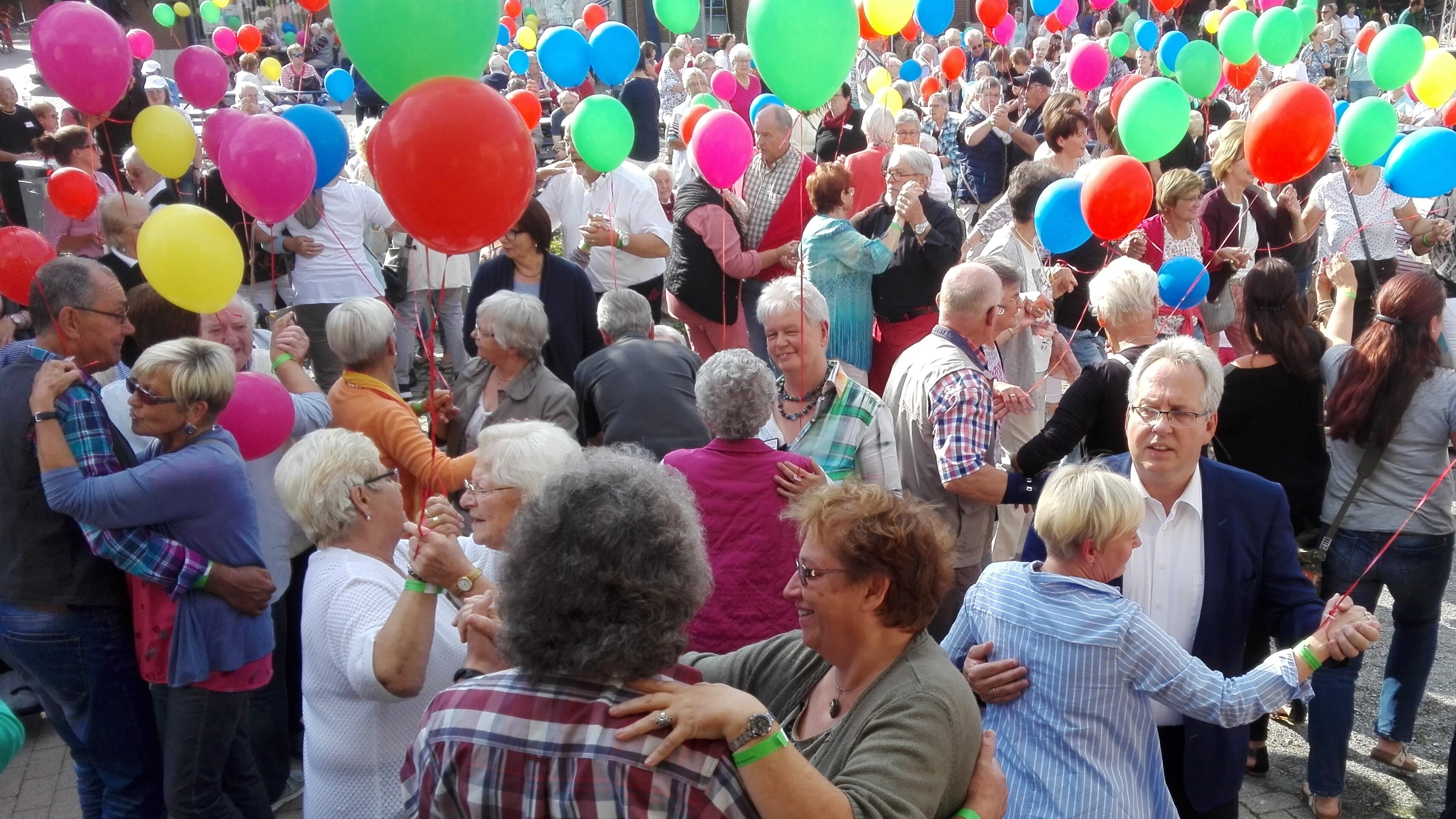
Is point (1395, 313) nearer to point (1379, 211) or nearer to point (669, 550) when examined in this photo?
point (669, 550)

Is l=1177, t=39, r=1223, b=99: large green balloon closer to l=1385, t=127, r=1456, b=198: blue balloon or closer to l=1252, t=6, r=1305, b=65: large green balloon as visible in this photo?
l=1252, t=6, r=1305, b=65: large green balloon

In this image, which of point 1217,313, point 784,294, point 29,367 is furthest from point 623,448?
point 1217,313

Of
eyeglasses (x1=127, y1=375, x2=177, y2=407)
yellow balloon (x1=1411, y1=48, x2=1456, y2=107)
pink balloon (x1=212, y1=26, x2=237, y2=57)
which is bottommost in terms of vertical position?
eyeglasses (x1=127, y1=375, x2=177, y2=407)

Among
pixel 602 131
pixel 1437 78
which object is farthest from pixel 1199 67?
pixel 602 131

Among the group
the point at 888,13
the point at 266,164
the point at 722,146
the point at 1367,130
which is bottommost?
the point at 266,164

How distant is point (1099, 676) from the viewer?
198 cm

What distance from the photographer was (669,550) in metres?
1.46

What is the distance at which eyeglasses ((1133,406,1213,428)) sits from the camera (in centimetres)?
243

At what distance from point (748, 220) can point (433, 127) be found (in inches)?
128

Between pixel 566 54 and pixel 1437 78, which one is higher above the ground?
pixel 1437 78

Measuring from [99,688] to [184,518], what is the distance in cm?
51

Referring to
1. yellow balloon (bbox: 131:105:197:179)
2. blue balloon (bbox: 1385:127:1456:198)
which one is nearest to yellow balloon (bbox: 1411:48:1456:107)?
blue balloon (bbox: 1385:127:1456:198)

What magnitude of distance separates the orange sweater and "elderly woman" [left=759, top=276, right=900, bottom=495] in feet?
3.22

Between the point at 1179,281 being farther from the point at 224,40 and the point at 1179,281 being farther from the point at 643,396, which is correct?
the point at 224,40
